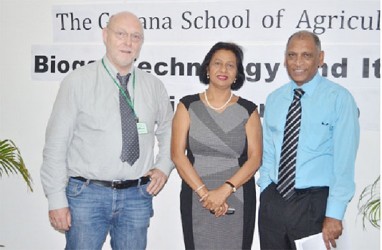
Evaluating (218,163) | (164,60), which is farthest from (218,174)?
(164,60)

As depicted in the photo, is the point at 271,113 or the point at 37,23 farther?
the point at 37,23

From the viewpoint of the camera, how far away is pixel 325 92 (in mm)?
2400

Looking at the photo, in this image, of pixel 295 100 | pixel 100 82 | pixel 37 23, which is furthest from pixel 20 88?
pixel 295 100

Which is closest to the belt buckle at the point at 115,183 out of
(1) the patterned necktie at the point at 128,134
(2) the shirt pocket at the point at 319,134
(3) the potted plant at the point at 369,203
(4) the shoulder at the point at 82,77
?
(1) the patterned necktie at the point at 128,134

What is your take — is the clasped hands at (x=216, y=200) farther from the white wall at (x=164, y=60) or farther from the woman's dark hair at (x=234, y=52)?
the white wall at (x=164, y=60)

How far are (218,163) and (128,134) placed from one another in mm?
525

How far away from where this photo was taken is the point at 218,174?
2551 millimetres

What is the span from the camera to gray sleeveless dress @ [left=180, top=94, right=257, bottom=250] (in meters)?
2.55

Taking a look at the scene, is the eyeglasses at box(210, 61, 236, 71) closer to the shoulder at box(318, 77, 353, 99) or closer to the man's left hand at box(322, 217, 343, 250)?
the shoulder at box(318, 77, 353, 99)

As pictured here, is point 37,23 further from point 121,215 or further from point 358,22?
point 358,22

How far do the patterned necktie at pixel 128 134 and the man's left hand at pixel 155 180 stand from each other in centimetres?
18

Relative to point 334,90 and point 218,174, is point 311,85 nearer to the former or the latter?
point 334,90

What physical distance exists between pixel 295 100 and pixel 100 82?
42.3 inches

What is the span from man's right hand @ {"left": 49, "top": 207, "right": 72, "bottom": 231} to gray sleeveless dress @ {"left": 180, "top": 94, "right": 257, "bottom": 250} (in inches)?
25.3
